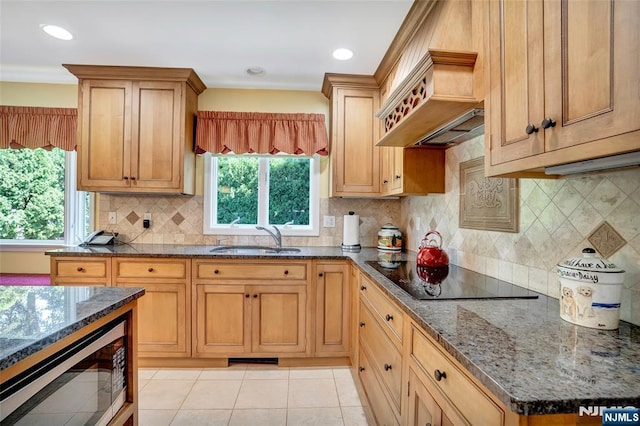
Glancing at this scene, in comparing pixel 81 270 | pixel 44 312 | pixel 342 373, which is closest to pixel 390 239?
pixel 342 373

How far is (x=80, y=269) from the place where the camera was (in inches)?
98.2

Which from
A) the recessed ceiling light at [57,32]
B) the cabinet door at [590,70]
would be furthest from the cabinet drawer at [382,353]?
the recessed ceiling light at [57,32]

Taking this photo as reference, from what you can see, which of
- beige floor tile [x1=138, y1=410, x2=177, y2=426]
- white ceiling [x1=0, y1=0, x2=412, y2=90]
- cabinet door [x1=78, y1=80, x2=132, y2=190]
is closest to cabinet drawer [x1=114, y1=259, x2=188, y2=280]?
cabinet door [x1=78, y1=80, x2=132, y2=190]

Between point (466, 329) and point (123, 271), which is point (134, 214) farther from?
point (466, 329)

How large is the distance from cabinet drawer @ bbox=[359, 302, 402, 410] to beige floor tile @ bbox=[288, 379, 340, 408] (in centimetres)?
47

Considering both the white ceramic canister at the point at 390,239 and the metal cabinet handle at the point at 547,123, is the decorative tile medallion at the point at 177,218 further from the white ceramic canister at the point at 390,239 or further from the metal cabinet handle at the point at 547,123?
the metal cabinet handle at the point at 547,123

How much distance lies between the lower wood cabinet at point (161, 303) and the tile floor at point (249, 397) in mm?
200

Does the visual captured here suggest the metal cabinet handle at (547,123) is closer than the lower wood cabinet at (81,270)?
Yes

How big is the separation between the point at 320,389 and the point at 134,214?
230cm

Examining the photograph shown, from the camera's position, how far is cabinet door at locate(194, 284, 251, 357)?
98.8 inches

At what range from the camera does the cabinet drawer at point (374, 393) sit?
1475 mm

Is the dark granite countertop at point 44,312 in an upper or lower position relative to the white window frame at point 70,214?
lower

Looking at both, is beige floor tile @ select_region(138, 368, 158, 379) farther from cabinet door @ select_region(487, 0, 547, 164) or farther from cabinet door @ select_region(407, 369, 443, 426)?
cabinet door @ select_region(487, 0, 547, 164)

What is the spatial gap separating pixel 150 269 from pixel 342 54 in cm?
223
